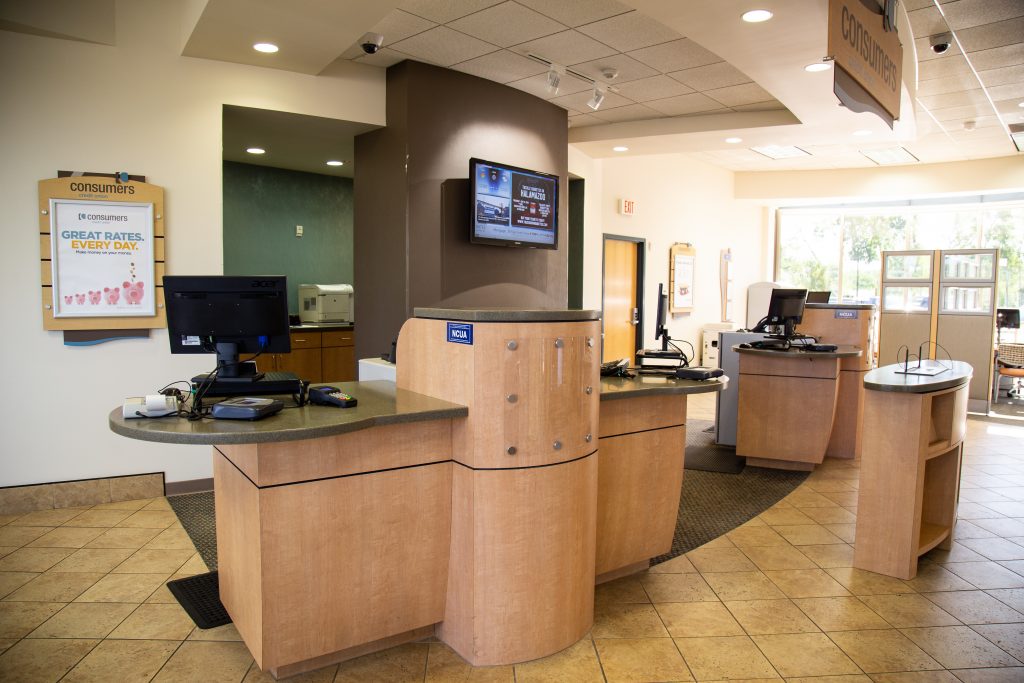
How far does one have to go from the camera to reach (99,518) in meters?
4.07

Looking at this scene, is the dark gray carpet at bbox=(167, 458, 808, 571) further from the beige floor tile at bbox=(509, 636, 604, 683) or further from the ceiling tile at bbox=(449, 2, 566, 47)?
the ceiling tile at bbox=(449, 2, 566, 47)

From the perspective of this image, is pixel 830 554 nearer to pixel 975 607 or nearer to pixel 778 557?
pixel 778 557

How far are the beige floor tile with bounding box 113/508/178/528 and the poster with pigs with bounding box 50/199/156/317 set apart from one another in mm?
1298

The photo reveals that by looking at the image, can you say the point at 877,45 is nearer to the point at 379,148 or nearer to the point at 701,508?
the point at 701,508

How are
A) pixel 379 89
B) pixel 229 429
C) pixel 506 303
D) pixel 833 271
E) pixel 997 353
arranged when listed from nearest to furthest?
pixel 229 429, pixel 379 89, pixel 506 303, pixel 997 353, pixel 833 271

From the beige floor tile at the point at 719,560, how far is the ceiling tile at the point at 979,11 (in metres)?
3.98

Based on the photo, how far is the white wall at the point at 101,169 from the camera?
13.3 feet

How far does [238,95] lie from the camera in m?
4.66

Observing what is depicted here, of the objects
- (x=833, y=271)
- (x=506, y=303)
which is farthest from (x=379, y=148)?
(x=833, y=271)

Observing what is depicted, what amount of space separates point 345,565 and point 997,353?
32.4ft

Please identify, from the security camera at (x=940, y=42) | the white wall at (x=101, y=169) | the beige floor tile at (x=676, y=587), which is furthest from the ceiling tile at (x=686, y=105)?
the beige floor tile at (x=676, y=587)

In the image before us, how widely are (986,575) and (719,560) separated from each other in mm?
1342

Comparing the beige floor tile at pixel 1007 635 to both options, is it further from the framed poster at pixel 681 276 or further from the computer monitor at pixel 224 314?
the framed poster at pixel 681 276

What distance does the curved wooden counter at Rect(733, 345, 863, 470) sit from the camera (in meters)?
5.16
